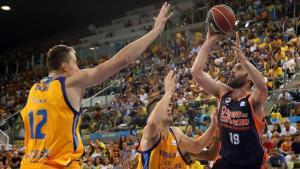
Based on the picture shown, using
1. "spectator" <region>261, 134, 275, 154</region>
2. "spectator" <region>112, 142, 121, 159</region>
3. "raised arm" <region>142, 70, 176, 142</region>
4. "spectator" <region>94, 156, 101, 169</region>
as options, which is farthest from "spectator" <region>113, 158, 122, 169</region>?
"raised arm" <region>142, 70, 176, 142</region>

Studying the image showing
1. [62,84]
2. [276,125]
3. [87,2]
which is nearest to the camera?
[62,84]

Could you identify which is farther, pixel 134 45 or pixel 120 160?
pixel 120 160

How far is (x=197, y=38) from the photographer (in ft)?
63.1

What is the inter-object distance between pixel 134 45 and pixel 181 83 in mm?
12456

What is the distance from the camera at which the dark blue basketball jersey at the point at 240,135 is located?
5.00m

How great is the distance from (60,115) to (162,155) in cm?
136

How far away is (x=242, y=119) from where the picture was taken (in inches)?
200

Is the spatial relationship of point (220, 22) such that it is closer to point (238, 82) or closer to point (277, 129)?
point (238, 82)

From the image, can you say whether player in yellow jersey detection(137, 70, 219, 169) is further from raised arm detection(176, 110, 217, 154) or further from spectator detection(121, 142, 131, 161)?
spectator detection(121, 142, 131, 161)

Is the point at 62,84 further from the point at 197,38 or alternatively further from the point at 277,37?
the point at 197,38

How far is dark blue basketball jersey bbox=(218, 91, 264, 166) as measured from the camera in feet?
16.4

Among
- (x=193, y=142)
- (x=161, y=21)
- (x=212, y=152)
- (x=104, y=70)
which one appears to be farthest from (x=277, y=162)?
(x=104, y=70)

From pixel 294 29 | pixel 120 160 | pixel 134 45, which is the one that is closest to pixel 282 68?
pixel 294 29

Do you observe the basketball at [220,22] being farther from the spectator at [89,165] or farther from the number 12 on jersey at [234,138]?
the spectator at [89,165]
